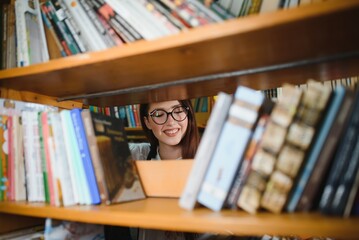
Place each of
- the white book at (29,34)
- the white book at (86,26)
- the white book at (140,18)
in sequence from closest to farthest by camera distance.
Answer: the white book at (140,18) → the white book at (86,26) → the white book at (29,34)

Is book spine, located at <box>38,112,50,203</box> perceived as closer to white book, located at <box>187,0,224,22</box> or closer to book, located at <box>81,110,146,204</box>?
book, located at <box>81,110,146,204</box>

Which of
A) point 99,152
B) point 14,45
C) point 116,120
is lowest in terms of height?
point 99,152

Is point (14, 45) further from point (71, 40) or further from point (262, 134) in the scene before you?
point (262, 134)

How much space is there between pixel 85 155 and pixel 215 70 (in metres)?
0.48

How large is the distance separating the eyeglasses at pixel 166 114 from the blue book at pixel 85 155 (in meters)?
0.85

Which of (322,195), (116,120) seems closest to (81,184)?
(116,120)

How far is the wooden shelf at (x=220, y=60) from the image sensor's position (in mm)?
558

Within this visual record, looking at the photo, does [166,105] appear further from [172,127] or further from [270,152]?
[270,152]

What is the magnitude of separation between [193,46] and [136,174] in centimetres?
51

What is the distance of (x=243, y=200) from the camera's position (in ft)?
2.02

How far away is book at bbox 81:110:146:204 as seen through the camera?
771mm

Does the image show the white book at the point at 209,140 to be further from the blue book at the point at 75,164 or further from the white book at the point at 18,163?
the white book at the point at 18,163

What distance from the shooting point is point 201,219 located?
Answer: 0.59 metres

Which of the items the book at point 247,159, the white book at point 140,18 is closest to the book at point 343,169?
the book at point 247,159
